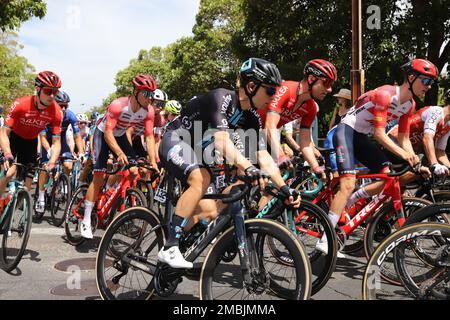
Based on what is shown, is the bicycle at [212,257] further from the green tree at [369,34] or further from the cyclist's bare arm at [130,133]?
the green tree at [369,34]

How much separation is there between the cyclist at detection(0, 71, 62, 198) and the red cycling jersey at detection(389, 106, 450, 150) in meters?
4.55

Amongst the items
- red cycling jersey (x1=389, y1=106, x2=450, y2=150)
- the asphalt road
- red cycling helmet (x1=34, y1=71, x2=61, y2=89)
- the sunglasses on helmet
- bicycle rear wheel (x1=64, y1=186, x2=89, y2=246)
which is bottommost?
the asphalt road

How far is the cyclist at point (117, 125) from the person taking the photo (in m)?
5.84

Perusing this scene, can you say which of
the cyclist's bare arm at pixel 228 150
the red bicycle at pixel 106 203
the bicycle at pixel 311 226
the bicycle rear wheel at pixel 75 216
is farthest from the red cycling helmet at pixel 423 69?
the bicycle rear wheel at pixel 75 216

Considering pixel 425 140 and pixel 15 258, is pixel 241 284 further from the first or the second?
pixel 425 140

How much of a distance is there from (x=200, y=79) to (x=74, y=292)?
2993cm

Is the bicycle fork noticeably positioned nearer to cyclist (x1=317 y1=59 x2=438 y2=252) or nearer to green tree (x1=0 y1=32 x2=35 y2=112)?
cyclist (x1=317 y1=59 x2=438 y2=252)

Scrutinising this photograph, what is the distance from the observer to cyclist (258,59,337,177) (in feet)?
→ 15.9

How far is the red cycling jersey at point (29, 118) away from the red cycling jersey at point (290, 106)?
2.77 m

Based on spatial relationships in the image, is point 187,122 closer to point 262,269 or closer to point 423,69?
point 262,269

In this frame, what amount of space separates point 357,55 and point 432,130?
7134 millimetres

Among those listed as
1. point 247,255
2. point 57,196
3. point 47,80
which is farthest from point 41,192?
point 247,255

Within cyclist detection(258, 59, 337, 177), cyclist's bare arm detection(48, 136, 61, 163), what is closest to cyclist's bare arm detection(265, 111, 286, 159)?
cyclist detection(258, 59, 337, 177)
